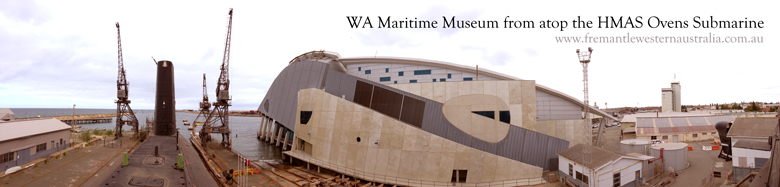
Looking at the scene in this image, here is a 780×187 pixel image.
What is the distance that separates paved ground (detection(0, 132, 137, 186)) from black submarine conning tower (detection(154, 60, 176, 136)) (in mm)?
4457

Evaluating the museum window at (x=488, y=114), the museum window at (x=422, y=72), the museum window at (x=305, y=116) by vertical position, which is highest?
the museum window at (x=422, y=72)

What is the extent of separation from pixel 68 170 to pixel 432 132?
29.0 m

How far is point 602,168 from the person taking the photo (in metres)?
20.9

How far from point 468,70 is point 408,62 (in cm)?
738

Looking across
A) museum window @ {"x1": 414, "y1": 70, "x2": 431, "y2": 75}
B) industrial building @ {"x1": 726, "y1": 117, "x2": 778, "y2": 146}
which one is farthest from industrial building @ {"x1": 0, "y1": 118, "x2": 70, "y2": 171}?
industrial building @ {"x1": 726, "y1": 117, "x2": 778, "y2": 146}

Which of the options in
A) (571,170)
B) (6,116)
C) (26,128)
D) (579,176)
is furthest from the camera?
(6,116)

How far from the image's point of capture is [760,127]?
26797mm

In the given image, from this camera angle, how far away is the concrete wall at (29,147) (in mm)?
24672

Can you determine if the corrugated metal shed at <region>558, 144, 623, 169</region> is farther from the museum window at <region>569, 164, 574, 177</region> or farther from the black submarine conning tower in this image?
the black submarine conning tower

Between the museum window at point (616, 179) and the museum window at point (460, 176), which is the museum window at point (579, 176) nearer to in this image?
the museum window at point (616, 179)

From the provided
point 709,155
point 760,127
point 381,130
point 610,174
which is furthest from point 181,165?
point 709,155

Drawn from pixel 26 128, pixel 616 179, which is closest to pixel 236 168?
pixel 26 128

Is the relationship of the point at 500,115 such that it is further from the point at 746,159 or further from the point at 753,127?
the point at 753,127

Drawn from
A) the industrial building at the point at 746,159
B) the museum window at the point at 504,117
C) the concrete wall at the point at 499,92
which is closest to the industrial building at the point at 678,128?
the industrial building at the point at 746,159
